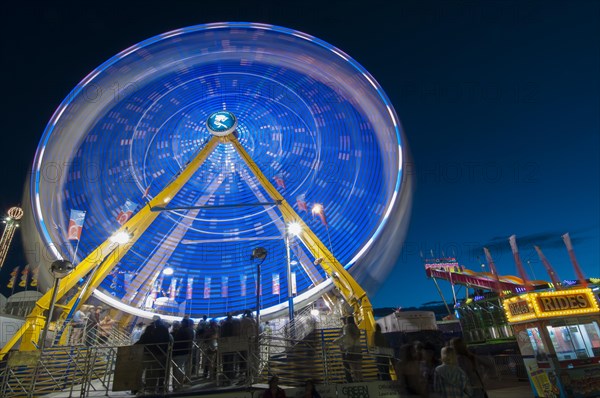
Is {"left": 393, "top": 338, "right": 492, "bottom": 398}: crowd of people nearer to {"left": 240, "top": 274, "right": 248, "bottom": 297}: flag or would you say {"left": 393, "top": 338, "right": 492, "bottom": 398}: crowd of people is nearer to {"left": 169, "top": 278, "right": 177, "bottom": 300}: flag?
{"left": 240, "top": 274, "right": 248, "bottom": 297}: flag

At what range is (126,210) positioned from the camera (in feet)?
65.6

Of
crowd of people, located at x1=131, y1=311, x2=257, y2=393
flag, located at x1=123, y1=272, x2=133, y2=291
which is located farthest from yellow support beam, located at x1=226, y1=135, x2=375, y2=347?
flag, located at x1=123, y1=272, x2=133, y2=291

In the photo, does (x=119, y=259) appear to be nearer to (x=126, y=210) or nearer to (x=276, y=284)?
(x=126, y=210)

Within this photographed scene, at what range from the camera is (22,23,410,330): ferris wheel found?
16.8 metres

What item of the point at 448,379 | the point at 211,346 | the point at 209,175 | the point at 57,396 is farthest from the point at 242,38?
the point at 448,379

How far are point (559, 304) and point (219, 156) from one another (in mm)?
19356

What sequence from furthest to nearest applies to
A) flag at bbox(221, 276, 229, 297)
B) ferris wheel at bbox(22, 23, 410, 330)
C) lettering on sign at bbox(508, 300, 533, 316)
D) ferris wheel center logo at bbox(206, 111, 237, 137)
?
flag at bbox(221, 276, 229, 297) < ferris wheel center logo at bbox(206, 111, 237, 137) < ferris wheel at bbox(22, 23, 410, 330) < lettering on sign at bbox(508, 300, 533, 316)

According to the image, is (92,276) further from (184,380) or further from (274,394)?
(274,394)

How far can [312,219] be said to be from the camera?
2175 centimetres

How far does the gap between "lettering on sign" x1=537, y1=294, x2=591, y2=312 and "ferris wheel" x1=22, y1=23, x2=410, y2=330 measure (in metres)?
6.74

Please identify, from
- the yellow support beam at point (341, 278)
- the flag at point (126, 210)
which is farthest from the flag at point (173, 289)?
the yellow support beam at point (341, 278)

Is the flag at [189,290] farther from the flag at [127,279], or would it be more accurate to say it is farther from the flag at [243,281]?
the flag at [127,279]

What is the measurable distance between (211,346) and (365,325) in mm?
6788

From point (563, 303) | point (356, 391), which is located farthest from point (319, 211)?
point (356, 391)
